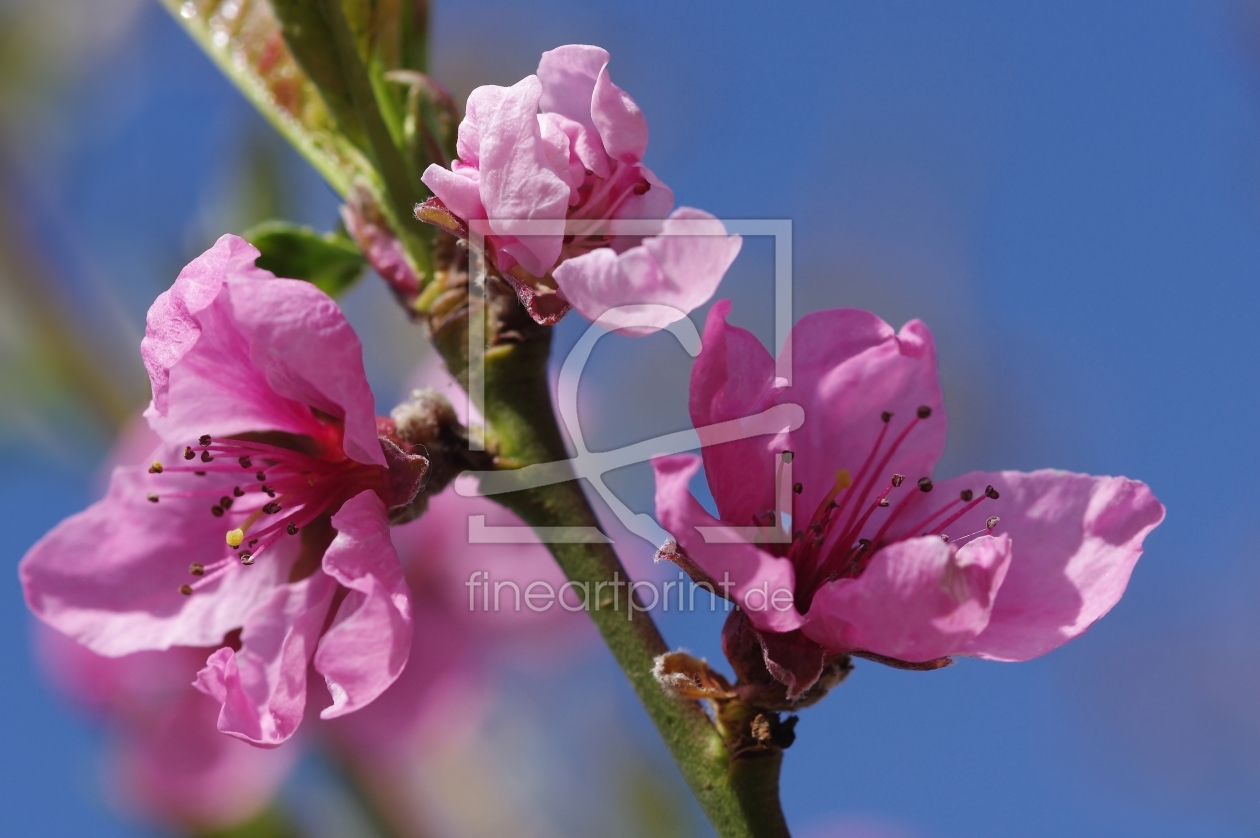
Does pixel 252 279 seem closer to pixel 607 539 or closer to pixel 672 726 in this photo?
pixel 607 539

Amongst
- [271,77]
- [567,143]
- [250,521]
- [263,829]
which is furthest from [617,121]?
[263,829]

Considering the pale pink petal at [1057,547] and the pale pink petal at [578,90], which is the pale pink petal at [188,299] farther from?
the pale pink petal at [1057,547]

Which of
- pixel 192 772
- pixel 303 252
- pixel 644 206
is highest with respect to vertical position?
pixel 644 206

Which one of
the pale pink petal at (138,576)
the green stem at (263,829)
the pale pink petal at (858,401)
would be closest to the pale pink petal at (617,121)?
the pale pink petal at (858,401)

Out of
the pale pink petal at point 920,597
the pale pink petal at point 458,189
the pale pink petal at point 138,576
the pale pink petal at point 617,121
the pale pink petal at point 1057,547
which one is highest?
the pale pink petal at point 617,121

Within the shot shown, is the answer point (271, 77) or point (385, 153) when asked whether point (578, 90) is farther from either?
point (271, 77)

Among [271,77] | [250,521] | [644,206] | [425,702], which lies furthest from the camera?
[425,702]

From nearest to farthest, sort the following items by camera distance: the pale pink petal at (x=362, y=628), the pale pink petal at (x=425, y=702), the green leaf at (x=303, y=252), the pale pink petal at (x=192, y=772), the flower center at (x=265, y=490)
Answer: the pale pink petal at (x=362, y=628) → the flower center at (x=265, y=490) → the green leaf at (x=303, y=252) → the pale pink petal at (x=192, y=772) → the pale pink petal at (x=425, y=702)
